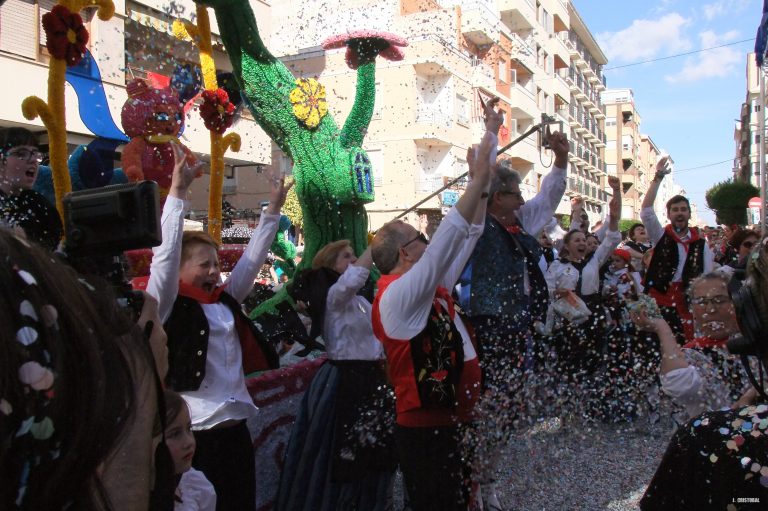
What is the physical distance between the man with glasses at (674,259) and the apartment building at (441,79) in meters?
1.07

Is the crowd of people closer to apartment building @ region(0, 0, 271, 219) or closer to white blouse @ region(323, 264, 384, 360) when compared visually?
white blouse @ region(323, 264, 384, 360)

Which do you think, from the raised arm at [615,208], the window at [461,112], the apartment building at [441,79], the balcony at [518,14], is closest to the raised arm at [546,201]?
the apartment building at [441,79]

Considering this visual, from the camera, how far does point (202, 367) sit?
8.11 ft

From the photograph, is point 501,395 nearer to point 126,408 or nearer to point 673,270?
point 126,408

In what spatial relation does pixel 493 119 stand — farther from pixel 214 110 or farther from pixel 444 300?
pixel 214 110

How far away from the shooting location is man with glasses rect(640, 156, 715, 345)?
520 centimetres

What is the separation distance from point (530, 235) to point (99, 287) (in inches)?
121

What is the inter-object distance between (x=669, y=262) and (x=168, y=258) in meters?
4.27

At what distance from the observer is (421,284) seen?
7.37ft

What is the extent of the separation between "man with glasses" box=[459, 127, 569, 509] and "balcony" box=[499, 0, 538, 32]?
26.4m

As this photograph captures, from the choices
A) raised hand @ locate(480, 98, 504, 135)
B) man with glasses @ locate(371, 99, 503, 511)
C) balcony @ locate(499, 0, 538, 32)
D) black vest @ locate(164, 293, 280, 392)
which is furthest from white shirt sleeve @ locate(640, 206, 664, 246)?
balcony @ locate(499, 0, 538, 32)

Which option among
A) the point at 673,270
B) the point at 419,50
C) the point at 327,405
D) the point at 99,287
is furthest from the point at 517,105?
the point at 99,287

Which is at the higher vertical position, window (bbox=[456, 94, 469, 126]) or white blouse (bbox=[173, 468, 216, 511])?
window (bbox=[456, 94, 469, 126])

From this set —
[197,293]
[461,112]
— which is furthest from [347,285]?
[461,112]
